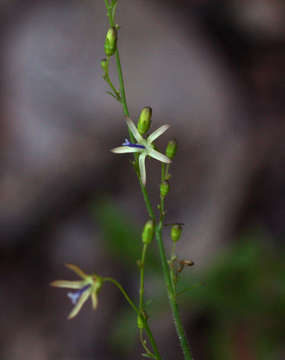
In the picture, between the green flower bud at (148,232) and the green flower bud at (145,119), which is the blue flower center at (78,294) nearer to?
the green flower bud at (148,232)

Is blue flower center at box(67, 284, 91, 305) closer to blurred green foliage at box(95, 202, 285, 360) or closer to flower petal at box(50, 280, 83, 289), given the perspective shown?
flower petal at box(50, 280, 83, 289)

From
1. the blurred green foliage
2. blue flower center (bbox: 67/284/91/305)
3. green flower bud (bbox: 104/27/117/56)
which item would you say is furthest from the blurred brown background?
green flower bud (bbox: 104/27/117/56)

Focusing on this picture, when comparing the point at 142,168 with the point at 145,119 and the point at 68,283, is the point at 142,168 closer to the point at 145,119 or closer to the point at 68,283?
the point at 145,119

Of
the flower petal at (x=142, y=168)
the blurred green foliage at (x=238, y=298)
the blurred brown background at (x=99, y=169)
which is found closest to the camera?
the flower petal at (x=142, y=168)

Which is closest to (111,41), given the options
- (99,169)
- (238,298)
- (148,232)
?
(148,232)

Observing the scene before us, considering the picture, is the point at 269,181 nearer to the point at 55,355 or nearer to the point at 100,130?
the point at 100,130

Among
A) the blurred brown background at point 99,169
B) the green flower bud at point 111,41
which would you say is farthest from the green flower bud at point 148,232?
the blurred brown background at point 99,169
